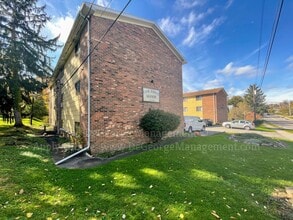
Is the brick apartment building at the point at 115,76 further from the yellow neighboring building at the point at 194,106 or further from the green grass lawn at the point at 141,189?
the yellow neighboring building at the point at 194,106

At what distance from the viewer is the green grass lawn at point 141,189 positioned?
3145 mm

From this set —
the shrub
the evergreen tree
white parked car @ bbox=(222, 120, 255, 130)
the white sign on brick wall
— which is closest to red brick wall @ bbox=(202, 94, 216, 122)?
white parked car @ bbox=(222, 120, 255, 130)

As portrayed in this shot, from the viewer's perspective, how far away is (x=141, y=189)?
3.99 metres

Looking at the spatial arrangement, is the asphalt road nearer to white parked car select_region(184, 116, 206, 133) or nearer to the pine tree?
white parked car select_region(184, 116, 206, 133)

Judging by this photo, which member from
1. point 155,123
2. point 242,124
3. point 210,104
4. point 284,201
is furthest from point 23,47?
point 210,104

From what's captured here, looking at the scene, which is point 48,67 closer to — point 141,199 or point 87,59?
point 87,59

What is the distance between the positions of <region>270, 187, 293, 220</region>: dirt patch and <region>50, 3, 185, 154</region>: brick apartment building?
6.12 metres

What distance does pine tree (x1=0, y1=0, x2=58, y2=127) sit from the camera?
11.5 m

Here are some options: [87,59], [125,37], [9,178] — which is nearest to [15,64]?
[87,59]

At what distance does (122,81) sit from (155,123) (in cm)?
291

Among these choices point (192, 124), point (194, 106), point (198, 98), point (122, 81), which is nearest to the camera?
point (122, 81)

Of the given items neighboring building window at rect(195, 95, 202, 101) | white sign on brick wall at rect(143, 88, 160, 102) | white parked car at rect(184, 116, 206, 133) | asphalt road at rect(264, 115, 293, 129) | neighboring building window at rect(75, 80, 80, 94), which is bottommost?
asphalt road at rect(264, 115, 293, 129)

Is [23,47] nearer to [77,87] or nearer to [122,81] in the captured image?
[77,87]

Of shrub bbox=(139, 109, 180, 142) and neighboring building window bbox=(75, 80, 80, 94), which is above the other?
neighboring building window bbox=(75, 80, 80, 94)
